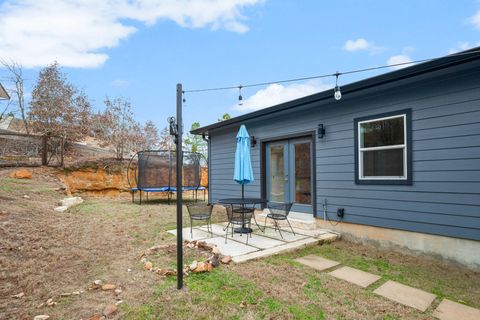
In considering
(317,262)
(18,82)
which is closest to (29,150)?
(18,82)

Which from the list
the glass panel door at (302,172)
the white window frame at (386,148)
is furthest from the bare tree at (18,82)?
the white window frame at (386,148)

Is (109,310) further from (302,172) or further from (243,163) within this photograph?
(302,172)

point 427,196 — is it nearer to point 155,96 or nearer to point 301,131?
point 301,131

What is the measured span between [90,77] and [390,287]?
1454cm

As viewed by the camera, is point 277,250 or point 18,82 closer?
point 277,250

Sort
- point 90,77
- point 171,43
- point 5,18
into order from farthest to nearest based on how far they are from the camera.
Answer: point 90,77
point 171,43
point 5,18

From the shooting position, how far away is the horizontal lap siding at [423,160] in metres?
3.53

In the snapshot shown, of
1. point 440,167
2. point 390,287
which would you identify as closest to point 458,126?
point 440,167

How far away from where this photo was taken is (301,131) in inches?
225

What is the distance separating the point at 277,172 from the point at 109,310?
4.66m

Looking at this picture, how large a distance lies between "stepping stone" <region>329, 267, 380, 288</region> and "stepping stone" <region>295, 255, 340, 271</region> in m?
0.15

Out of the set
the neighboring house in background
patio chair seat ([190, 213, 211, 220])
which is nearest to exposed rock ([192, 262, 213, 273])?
patio chair seat ([190, 213, 211, 220])

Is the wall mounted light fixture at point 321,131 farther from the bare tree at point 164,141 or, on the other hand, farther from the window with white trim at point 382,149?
the bare tree at point 164,141

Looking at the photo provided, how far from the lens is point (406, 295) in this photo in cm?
269
